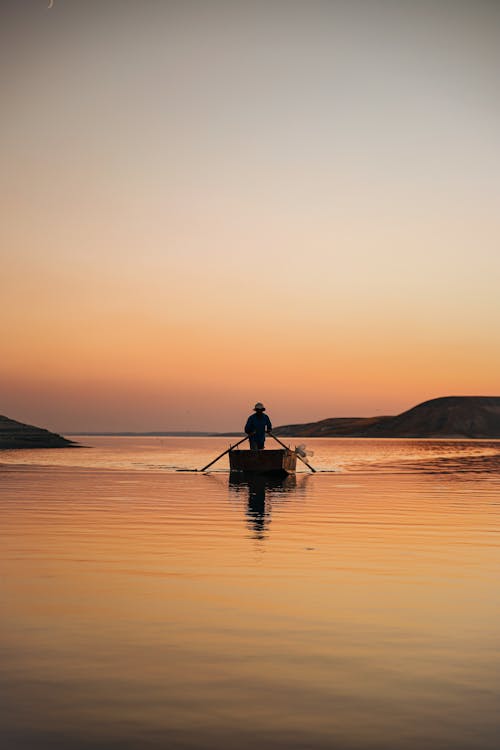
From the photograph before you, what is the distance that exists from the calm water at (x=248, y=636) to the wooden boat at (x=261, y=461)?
74.9 ft

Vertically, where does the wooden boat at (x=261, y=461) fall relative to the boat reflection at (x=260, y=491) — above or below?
above

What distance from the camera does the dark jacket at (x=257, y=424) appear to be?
42.4m

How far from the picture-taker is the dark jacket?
42.4 meters

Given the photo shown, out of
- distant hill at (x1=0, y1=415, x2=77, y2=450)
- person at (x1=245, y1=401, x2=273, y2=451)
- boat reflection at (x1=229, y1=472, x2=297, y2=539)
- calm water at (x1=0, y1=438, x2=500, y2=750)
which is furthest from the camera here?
distant hill at (x1=0, y1=415, x2=77, y2=450)

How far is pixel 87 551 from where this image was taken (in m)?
16.4

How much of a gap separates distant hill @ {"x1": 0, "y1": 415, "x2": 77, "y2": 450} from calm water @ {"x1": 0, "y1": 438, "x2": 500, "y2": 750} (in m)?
127

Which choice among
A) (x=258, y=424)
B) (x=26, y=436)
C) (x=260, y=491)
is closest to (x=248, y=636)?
(x=260, y=491)

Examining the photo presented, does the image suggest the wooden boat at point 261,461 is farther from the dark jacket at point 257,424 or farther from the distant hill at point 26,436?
the distant hill at point 26,436

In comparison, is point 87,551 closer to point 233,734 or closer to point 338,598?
point 338,598

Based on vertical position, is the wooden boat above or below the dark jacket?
below

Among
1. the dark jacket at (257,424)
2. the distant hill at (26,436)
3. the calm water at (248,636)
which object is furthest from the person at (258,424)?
the distant hill at (26,436)

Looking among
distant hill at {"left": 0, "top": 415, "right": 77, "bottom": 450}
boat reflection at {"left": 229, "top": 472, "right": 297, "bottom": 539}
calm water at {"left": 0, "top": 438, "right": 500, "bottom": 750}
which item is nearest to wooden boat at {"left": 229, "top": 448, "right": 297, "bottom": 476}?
boat reflection at {"left": 229, "top": 472, "right": 297, "bottom": 539}

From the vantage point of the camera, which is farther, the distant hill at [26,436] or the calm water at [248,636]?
the distant hill at [26,436]

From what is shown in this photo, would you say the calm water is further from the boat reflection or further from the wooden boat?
the wooden boat
